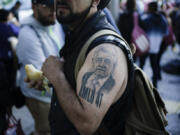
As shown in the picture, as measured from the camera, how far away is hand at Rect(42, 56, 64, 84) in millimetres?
1504

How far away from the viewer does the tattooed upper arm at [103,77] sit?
4.07 ft

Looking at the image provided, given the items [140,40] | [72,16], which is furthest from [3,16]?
[72,16]

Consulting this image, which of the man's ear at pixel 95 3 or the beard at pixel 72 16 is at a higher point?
the man's ear at pixel 95 3

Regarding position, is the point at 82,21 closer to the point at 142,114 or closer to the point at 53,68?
the point at 53,68

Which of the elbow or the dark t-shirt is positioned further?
the dark t-shirt

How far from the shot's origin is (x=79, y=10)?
1522 mm

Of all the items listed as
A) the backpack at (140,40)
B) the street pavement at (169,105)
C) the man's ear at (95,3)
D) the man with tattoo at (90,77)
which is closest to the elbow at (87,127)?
the man with tattoo at (90,77)

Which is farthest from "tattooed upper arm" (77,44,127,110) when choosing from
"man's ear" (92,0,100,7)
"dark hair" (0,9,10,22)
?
"dark hair" (0,9,10,22)

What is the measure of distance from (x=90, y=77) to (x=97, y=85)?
2.3 inches

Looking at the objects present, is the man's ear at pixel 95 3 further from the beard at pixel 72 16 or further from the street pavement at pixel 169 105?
the street pavement at pixel 169 105

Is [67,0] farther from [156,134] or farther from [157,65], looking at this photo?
[157,65]

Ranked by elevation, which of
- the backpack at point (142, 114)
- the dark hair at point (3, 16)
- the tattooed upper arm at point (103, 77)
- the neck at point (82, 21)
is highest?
the neck at point (82, 21)

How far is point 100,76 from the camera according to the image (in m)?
1.25

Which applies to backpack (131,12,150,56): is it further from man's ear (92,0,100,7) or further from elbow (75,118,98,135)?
elbow (75,118,98,135)
